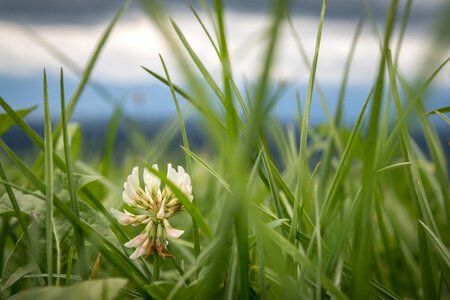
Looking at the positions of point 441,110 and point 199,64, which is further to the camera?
point 441,110

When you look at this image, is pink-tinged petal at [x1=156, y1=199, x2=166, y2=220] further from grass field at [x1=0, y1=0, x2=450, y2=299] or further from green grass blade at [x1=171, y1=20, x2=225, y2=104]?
green grass blade at [x1=171, y1=20, x2=225, y2=104]

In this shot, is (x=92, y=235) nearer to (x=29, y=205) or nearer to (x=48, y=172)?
(x=48, y=172)

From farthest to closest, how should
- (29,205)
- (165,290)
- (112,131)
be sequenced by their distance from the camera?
(112,131), (29,205), (165,290)

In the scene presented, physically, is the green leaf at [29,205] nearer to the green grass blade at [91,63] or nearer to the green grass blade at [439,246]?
the green grass blade at [91,63]

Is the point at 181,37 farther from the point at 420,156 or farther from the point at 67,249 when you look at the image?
the point at 420,156

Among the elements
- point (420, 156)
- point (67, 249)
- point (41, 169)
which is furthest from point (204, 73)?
point (420, 156)

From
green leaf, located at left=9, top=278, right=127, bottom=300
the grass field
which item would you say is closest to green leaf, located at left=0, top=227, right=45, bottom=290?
the grass field

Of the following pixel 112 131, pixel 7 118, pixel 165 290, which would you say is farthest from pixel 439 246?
pixel 112 131
